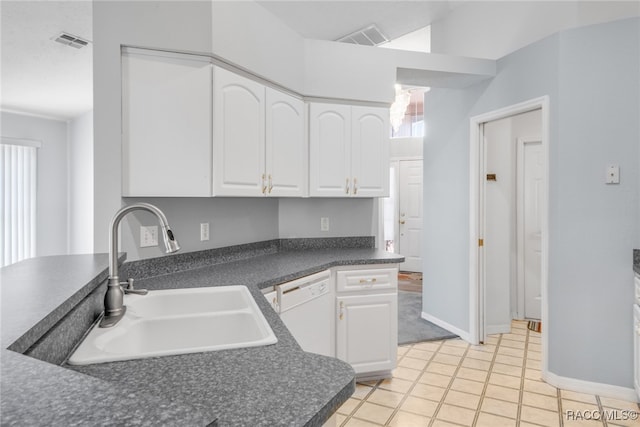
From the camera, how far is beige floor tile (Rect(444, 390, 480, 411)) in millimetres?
2426

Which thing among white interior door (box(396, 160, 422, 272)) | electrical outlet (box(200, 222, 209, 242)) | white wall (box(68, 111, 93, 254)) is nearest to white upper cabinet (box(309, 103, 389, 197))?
electrical outlet (box(200, 222, 209, 242))

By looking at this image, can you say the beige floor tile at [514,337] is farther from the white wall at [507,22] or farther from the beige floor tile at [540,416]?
the white wall at [507,22]

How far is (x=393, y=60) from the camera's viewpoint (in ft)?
10.1

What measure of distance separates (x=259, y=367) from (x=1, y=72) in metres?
4.76

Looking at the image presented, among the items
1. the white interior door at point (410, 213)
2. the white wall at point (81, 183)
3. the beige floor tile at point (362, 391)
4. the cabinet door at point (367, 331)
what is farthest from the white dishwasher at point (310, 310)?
the white wall at point (81, 183)

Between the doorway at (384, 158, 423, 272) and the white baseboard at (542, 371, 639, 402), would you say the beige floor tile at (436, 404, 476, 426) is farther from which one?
the doorway at (384, 158, 423, 272)

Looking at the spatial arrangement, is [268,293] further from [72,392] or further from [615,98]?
[615,98]

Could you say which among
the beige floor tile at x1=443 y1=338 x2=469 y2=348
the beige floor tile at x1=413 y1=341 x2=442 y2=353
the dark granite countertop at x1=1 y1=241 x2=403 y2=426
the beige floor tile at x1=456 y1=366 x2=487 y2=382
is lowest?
the beige floor tile at x1=456 y1=366 x2=487 y2=382

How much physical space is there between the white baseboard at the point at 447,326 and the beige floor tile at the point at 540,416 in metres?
1.10

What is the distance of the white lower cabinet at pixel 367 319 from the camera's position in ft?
8.59

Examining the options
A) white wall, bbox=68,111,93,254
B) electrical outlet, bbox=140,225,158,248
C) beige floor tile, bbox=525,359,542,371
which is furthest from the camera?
white wall, bbox=68,111,93,254

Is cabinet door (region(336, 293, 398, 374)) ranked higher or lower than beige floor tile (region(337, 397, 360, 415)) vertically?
higher

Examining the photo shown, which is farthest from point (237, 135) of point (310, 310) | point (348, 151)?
point (310, 310)

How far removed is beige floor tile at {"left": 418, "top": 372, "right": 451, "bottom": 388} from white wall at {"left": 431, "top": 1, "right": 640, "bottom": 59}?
8.76 ft
